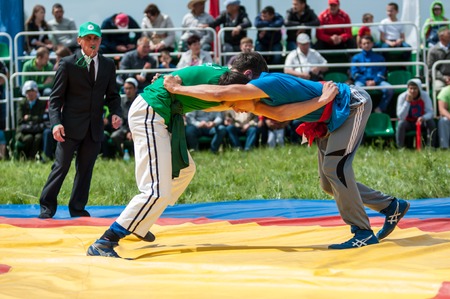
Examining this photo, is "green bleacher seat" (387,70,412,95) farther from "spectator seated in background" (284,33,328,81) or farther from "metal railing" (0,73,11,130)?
"metal railing" (0,73,11,130)

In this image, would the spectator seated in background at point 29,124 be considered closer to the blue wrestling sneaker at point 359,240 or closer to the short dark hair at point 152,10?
the short dark hair at point 152,10

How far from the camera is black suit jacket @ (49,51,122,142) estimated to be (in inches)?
327

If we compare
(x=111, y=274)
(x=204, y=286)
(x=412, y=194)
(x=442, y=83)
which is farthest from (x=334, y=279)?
(x=442, y=83)

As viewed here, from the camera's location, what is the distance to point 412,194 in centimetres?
925

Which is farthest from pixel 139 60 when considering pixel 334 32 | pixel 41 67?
pixel 334 32

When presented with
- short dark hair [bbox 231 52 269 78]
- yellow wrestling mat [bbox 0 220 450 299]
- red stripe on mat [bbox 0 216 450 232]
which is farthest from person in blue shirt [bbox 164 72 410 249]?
red stripe on mat [bbox 0 216 450 232]

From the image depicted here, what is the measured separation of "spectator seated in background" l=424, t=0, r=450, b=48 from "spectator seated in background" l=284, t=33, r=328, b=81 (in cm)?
216

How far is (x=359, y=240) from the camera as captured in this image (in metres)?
6.22

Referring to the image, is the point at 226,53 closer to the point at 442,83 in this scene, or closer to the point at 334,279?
the point at 442,83

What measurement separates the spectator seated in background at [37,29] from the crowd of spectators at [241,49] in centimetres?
2

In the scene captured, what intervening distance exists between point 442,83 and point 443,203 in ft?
19.6

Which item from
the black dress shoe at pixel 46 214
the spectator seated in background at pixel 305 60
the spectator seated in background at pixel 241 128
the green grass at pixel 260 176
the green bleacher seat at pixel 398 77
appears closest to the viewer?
the black dress shoe at pixel 46 214

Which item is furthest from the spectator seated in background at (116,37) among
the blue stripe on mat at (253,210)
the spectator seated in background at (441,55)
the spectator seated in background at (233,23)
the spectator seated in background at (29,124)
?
the blue stripe on mat at (253,210)

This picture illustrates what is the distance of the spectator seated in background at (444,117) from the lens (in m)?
13.1
